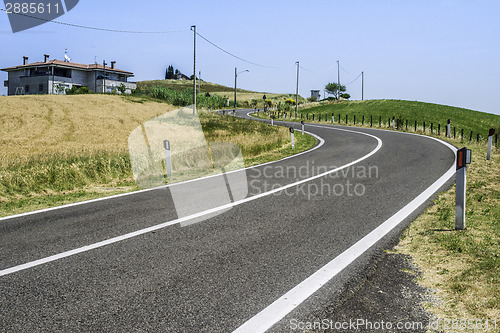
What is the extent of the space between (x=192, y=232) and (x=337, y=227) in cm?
221

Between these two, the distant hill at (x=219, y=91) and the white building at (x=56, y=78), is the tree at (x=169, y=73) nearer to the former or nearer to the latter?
the distant hill at (x=219, y=91)

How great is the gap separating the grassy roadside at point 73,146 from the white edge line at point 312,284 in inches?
237

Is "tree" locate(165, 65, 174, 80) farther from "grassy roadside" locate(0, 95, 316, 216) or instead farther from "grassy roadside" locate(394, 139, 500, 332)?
"grassy roadside" locate(394, 139, 500, 332)

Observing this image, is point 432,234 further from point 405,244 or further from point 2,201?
point 2,201

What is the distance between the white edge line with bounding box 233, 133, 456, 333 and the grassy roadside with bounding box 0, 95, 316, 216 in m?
6.01

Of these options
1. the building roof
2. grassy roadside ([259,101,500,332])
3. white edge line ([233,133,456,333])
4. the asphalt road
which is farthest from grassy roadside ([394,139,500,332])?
the building roof

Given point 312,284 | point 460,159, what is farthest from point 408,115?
point 312,284

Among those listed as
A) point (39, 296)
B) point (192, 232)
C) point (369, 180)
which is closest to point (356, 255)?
point (192, 232)

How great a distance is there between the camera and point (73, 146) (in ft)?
61.7

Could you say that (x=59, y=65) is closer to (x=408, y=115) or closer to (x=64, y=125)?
(x=64, y=125)

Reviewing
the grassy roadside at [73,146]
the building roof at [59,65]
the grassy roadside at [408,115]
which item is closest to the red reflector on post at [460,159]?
the grassy roadside at [73,146]

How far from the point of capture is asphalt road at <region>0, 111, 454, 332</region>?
328 cm

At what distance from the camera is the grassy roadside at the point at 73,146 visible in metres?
9.51

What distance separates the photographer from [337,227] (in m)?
5.93
